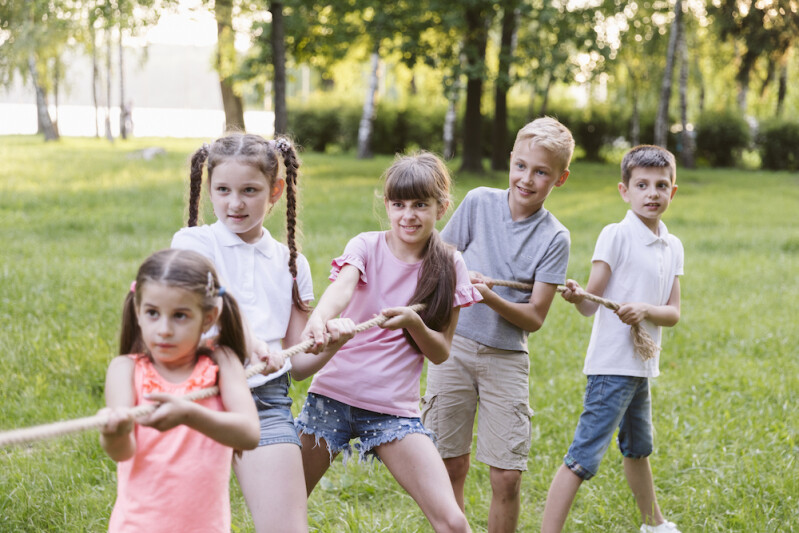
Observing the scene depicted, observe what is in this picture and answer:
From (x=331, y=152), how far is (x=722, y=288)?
2187cm

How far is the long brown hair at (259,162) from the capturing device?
2764 millimetres

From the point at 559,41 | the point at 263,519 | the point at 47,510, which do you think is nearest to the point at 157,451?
the point at 263,519

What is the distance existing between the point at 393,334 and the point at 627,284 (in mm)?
1125

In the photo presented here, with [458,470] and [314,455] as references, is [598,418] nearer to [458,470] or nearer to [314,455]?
[458,470]

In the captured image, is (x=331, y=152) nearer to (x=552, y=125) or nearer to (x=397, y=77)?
(x=397, y=77)

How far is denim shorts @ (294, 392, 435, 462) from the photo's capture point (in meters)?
2.87

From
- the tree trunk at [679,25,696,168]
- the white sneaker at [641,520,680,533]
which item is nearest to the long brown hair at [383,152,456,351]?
the white sneaker at [641,520,680,533]

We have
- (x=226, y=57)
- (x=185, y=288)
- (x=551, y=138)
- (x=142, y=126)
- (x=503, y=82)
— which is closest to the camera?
(x=185, y=288)

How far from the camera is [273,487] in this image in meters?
2.53

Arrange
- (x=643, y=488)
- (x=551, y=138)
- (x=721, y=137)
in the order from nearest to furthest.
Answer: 1. (x=551, y=138)
2. (x=643, y=488)
3. (x=721, y=137)

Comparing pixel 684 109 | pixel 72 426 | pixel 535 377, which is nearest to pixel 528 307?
pixel 72 426

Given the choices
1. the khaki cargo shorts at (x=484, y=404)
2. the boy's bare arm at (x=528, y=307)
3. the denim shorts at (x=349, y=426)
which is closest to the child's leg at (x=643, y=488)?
the khaki cargo shorts at (x=484, y=404)

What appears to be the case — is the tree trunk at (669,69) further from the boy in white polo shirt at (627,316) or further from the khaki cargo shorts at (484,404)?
the khaki cargo shorts at (484,404)

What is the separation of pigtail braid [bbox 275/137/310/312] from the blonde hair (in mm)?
919
